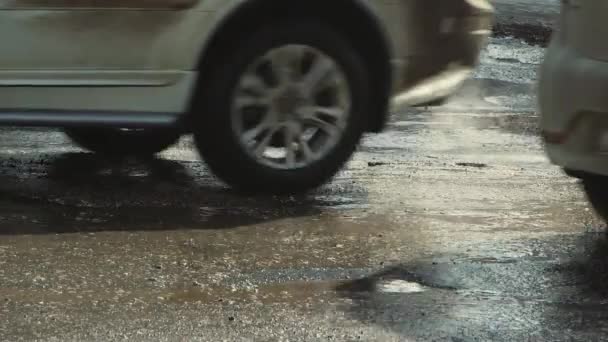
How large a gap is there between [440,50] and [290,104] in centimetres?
82

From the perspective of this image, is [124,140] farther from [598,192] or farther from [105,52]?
[598,192]

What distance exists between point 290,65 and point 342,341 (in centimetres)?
205

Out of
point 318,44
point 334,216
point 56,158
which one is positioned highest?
point 318,44

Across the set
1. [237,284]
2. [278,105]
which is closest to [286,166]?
[278,105]

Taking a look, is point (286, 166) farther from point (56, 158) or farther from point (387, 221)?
point (56, 158)

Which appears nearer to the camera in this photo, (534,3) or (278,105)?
(278,105)

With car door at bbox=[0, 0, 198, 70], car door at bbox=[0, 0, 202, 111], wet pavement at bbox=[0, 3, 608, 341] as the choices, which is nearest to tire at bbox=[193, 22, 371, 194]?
wet pavement at bbox=[0, 3, 608, 341]

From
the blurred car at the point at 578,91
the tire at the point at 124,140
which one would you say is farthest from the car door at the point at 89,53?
the blurred car at the point at 578,91

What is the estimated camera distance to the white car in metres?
5.04

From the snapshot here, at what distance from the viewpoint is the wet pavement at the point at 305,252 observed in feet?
12.3

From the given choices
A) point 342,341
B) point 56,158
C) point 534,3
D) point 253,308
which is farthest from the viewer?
point 534,3

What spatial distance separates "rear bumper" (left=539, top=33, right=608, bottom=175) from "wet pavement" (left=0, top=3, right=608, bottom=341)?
458 millimetres

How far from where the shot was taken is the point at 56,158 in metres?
6.45

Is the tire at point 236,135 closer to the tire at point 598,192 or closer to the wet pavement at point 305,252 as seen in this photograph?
the wet pavement at point 305,252
